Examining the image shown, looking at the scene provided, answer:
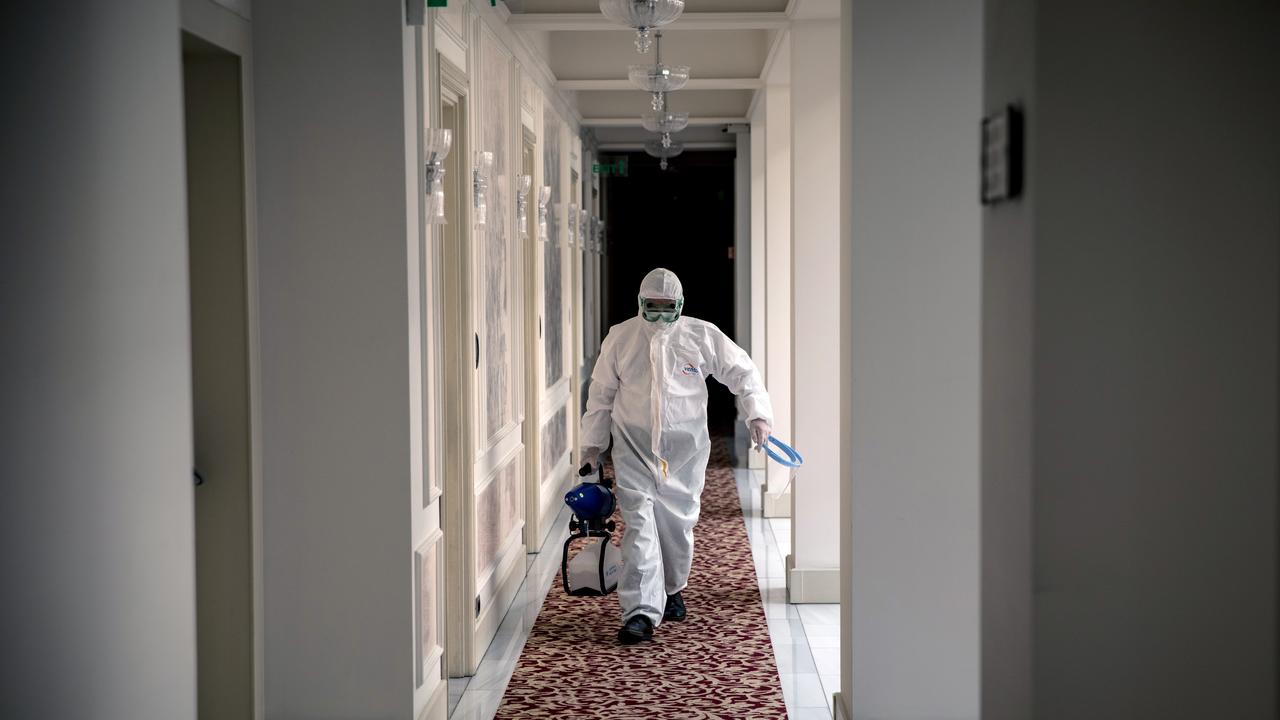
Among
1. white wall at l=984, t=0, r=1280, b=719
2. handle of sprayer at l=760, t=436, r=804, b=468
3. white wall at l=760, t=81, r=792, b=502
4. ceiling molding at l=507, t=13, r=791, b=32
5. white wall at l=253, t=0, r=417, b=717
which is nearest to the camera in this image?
white wall at l=984, t=0, r=1280, b=719

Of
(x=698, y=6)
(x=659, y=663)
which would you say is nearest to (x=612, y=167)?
(x=698, y=6)

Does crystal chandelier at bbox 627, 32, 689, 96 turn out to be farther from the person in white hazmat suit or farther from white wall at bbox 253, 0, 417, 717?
white wall at bbox 253, 0, 417, 717

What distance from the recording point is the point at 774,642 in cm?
542

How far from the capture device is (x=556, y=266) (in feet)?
29.2

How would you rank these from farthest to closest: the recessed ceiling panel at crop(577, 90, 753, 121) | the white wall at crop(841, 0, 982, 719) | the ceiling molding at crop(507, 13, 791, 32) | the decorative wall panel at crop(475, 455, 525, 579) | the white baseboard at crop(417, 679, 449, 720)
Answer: the recessed ceiling panel at crop(577, 90, 753, 121) < the ceiling molding at crop(507, 13, 791, 32) < the decorative wall panel at crop(475, 455, 525, 579) < the white baseboard at crop(417, 679, 449, 720) < the white wall at crop(841, 0, 982, 719)

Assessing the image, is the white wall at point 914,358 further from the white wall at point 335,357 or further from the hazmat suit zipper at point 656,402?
the hazmat suit zipper at point 656,402

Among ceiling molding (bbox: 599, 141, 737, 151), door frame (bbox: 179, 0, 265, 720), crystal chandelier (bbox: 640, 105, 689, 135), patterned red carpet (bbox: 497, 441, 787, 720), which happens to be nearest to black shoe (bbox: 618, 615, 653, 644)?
patterned red carpet (bbox: 497, 441, 787, 720)

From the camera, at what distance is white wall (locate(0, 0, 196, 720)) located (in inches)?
72.5

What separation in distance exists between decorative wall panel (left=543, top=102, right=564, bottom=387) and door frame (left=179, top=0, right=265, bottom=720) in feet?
14.6

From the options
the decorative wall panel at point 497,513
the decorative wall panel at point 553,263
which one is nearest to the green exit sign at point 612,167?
the decorative wall panel at point 553,263

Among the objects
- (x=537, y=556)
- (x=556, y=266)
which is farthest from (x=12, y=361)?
(x=556, y=266)

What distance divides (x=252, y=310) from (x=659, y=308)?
267 centimetres

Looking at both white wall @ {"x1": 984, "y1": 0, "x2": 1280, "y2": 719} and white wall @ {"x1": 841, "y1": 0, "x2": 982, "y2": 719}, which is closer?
white wall @ {"x1": 984, "y1": 0, "x2": 1280, "y2": 719}

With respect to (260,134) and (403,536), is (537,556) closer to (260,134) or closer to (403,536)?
(403,536)
